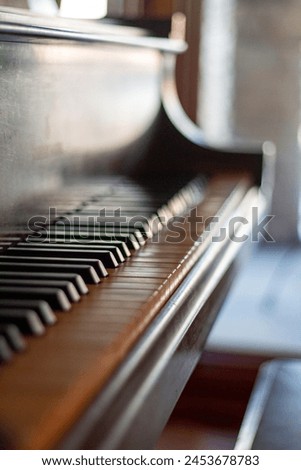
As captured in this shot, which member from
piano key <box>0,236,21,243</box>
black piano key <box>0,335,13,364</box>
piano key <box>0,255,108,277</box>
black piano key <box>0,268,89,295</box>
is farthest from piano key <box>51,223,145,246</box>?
black piano key <box>0,335,13,364</box>

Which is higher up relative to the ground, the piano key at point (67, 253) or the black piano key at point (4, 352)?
the black piano key at point (4, 352)

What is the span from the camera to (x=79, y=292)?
103 cm

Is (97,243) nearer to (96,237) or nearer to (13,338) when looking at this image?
(96,237)

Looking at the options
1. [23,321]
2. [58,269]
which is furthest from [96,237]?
[23,321]

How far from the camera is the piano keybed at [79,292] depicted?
2.20 feet

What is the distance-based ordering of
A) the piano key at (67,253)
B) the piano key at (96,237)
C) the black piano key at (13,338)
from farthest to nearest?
the piano key at (96,237) < the piano key at (67,253) < the black piano key at (13,338)

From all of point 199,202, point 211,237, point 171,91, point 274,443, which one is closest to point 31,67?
point 211,237

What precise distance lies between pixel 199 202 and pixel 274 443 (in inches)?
24.1

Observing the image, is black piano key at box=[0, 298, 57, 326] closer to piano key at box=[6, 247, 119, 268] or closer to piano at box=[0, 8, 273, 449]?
piano at box=[0, 8, 273, 449]

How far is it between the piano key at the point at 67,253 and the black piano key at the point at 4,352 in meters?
0.41

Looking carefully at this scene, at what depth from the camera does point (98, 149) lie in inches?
74.0

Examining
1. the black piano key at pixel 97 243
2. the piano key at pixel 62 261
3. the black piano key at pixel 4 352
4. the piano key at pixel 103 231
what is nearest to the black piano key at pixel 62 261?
the piano key at pixel 62 261

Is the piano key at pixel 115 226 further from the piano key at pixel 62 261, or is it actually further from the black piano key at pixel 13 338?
the black piano key at pixel 13 338

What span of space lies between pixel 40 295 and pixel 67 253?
0.87ft
